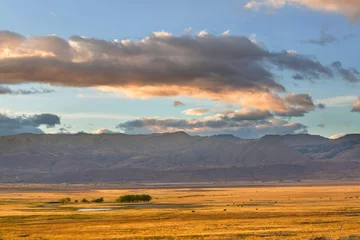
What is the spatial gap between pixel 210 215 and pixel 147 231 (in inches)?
958

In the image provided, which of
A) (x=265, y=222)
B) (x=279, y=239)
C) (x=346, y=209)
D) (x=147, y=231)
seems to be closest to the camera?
(x=279, y=239)

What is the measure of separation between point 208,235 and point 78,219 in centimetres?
3064

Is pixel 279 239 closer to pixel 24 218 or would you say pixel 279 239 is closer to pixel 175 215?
pixel 175 215

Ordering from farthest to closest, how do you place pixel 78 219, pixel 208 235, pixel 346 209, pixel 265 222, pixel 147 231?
pixel 346 209, pixel 78 219, pixel 265 222, pixel 147 231, pixel 208 235

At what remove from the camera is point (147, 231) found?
209ft

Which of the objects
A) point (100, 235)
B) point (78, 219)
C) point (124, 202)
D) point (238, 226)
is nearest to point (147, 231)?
point (100, 235)

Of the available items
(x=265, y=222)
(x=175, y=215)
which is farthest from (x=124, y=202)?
(x=265, y=222)

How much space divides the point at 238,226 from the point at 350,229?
1307 cm

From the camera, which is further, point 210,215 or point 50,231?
point 210,215

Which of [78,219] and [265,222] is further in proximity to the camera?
[78,219]

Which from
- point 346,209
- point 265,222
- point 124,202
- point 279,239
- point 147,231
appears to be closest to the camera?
point 279,239

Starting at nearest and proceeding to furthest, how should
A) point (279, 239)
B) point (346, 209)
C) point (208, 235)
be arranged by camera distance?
point (279, 239) < point (208, 235) < point (346, 209)

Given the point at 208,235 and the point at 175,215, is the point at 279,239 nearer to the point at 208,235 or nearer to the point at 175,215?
the point at 208,235

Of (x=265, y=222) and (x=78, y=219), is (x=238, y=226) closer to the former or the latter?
(x=265, y=222)
